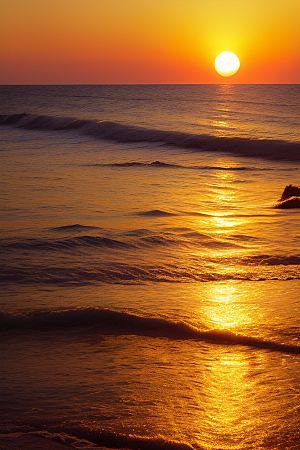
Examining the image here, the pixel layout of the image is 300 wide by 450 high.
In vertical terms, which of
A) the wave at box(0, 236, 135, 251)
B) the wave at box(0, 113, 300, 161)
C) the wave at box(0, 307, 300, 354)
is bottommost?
the wave at box(0, 307, 300, 354)

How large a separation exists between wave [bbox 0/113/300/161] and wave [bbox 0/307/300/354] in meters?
17.1

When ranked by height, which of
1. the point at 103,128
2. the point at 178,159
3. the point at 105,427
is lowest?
the point at 105,427

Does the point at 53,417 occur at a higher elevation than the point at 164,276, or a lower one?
lower

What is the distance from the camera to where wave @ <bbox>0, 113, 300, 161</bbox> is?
2164 cm

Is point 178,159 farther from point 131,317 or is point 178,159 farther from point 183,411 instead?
point 183,411

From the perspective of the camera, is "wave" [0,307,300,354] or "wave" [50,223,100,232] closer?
"wave" [0,307,300,354]

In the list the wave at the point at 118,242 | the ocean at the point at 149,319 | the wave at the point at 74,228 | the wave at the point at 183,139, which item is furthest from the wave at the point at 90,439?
the wave at the point at 183,139

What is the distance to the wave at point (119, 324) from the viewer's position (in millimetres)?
3629

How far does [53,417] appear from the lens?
105 inches

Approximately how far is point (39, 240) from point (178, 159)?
13.1 meters

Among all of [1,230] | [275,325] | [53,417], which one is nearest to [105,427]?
[53,417]

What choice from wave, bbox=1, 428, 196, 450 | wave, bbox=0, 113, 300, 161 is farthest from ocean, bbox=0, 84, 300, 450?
wave, bbox=0, 113, 300, 161

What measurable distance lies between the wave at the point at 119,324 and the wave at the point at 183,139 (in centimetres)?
1714

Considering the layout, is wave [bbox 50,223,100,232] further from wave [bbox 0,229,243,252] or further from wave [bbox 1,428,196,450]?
wave [bbox 1,428,196,450]
